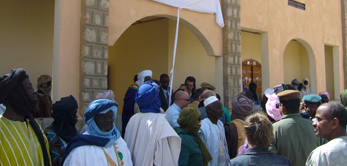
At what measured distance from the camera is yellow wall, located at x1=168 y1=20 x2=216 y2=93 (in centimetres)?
854

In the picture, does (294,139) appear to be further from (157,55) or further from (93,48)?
(157,55)

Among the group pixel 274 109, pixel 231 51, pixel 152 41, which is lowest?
pixel 274 109

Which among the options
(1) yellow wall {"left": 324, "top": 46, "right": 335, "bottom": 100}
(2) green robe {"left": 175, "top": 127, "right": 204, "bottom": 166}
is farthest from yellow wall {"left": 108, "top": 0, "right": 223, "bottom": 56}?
(1) yellow wall {"left": 324, "top": 46, "right": 335, "bottom": 100}

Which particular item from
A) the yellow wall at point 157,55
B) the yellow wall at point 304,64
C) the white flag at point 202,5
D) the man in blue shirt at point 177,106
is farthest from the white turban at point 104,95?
the yellow wall at point 304,64

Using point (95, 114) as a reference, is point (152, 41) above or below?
above

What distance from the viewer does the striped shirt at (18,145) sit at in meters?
2.22

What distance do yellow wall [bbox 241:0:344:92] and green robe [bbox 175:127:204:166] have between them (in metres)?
5.64

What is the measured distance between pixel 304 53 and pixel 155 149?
11.9m

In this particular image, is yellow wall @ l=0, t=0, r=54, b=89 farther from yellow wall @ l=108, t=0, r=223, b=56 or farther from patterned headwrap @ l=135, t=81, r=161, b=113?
patterned headwrap @ l=135, t=81, r=161, b=113

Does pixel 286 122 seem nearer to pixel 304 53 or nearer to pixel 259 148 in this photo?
pixel 259 148

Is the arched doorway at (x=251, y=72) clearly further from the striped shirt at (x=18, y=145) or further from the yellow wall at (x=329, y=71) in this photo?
the striped shirt at (x=18, y=145)

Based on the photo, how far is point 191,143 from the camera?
3.10m

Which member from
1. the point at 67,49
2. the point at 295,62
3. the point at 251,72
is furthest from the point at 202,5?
the point at 295,62

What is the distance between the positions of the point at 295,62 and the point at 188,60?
648 centimetres
